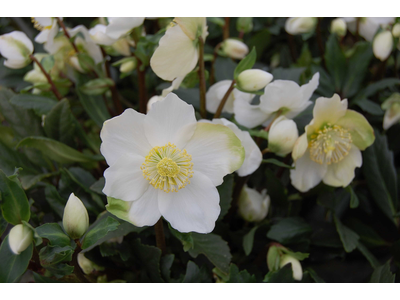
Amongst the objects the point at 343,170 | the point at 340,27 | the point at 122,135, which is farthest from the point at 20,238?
the point at 340,27

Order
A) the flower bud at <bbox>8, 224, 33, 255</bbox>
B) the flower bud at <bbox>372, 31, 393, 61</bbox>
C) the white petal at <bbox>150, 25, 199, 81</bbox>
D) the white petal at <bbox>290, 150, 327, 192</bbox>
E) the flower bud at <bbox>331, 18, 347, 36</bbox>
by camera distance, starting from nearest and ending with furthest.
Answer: the flower bud at <bbox>8, 224, 33, 255</bbox> → the white petal at <bbox>150, 25, 199, 81</bbox> → the white petal at <bbox>290, 150, 327, 192</bbox> → the flower bud at <bbox>372, 31, 393, 61</bbox> → the flower bud at <bbox>331, 18, 347, 36</bbox>

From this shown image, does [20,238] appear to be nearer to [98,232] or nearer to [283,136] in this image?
[98,232]

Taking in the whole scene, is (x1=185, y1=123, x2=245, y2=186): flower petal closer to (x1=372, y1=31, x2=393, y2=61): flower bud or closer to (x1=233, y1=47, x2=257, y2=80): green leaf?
(x1=233, y1=47, x2=257, y2=80): green leaf

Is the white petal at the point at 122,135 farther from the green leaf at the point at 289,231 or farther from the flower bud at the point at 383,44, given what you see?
the flower bud at the point at 383,44

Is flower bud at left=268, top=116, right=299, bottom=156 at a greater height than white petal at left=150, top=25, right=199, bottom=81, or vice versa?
white petal at left=150, top=25, right=199, bottom=81

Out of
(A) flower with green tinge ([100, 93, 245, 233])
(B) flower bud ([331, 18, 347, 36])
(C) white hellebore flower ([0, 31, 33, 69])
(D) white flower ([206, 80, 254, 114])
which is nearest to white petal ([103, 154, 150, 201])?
(A) flower with green tinge ([100, 93, 245, 233])
